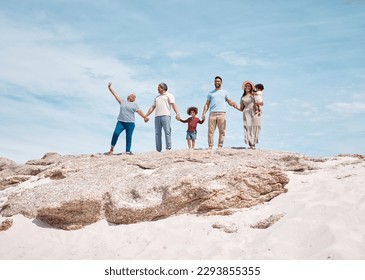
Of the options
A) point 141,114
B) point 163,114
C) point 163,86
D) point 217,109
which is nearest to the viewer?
point 217,109

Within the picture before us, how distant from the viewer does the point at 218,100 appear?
12.2 m

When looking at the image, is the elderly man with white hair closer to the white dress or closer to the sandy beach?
the white dress

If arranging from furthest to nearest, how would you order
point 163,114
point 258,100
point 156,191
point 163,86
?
1. point 163,86
2. point 163,114
3. point 258,100
4. point 156,191

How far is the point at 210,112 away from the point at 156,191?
4647 millimetres

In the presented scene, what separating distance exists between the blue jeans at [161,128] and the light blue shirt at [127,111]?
30.3 inches

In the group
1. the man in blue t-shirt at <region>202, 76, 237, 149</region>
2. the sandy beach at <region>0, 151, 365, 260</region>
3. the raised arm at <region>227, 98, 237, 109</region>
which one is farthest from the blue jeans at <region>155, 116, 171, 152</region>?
the sandy beach at <region>0, 151, 365, 260</region>

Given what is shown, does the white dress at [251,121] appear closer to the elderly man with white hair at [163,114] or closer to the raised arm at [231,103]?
the raised arm at [231,103]

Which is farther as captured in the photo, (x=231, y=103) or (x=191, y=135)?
(x=191, y=135)

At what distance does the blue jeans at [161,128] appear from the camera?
41.9 ft

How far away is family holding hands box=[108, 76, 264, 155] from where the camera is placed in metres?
12.3

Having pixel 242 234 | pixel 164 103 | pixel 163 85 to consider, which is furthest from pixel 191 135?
pixel 242 234

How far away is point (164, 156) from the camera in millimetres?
10633

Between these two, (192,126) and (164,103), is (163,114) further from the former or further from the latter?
(192,126)
